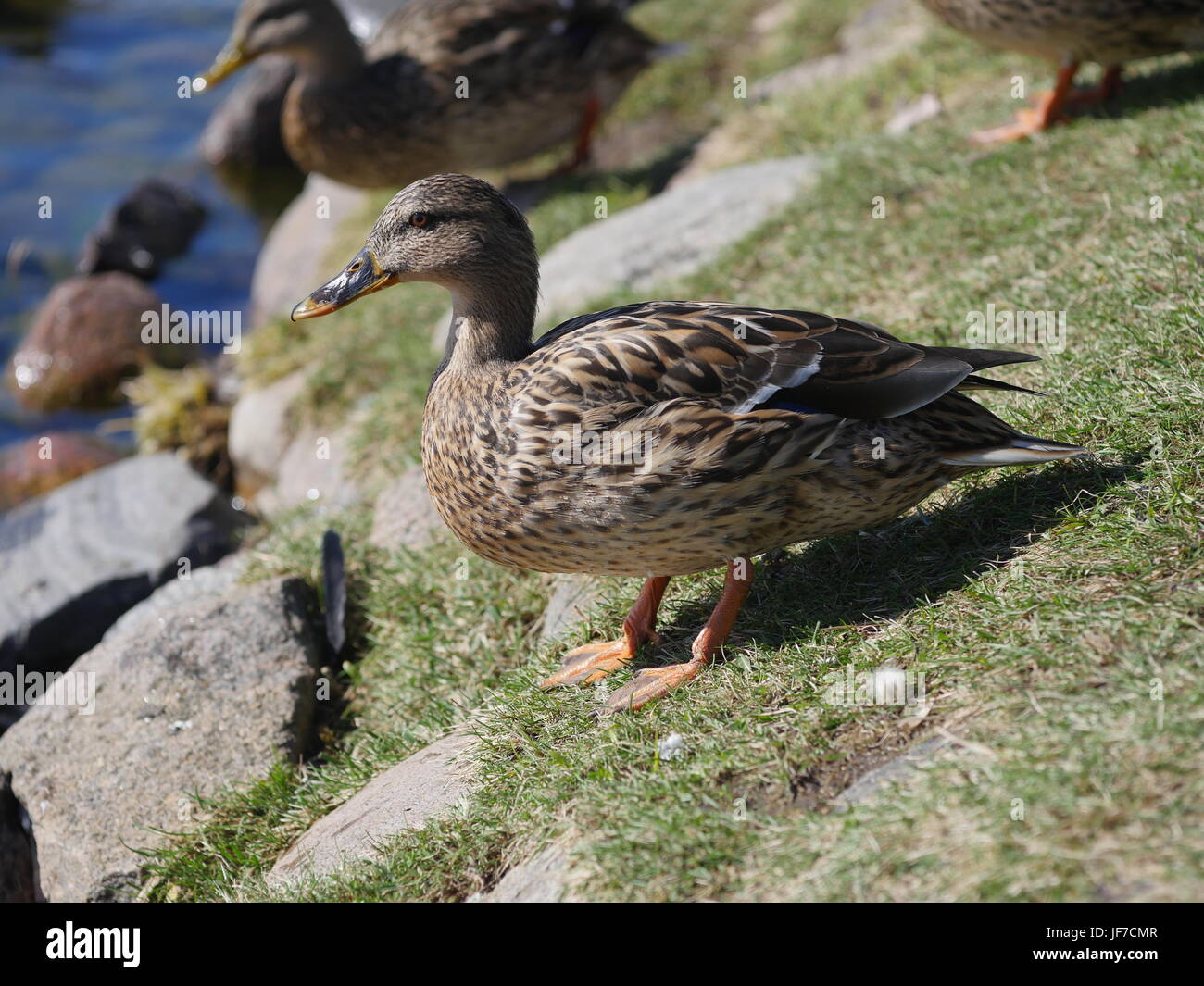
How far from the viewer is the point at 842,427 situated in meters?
3.51

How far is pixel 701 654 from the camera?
364 cm

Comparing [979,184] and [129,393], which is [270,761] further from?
[129,393]

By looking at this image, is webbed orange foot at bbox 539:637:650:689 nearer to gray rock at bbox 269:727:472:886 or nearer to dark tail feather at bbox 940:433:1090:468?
gray rock at bbox 269:727:472:886

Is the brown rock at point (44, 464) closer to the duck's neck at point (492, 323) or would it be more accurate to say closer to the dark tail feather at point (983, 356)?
the duck's neck at point (492, 323)

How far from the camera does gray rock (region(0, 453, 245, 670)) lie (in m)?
6.10

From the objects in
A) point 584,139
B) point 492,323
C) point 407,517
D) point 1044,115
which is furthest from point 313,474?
point 1044,115

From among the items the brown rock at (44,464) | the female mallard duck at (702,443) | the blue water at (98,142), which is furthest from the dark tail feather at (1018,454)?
the blue water at (98,142)

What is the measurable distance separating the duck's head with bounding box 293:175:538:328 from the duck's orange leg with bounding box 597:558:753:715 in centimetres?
123

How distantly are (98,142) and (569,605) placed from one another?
11665mm

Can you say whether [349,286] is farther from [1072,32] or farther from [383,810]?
[1072,32]

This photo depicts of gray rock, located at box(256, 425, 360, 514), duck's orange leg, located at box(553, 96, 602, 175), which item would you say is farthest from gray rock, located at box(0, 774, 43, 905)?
duck's orange leg, located at box(553, 96, 602, 175)

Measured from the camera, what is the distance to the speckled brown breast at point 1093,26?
19.3ft
